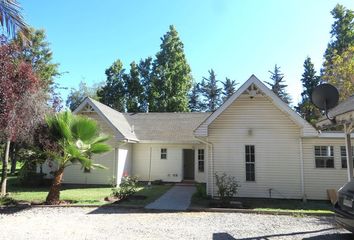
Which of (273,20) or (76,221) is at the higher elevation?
(273,20)

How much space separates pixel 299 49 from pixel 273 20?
6973mm

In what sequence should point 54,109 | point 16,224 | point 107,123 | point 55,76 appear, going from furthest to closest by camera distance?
1. point 55,76
2. point 107,123
3. point 54,109
4. point 16,224

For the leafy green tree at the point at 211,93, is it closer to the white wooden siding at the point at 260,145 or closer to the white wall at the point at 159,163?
the white wall at the point at 159,163

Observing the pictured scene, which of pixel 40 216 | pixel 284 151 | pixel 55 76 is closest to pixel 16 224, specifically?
pixel 40 216

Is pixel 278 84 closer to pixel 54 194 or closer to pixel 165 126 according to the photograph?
pixel 165 126

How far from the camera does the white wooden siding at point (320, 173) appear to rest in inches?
562

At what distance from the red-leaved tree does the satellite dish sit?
9.50 m

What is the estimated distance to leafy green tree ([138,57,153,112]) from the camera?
42844 mm

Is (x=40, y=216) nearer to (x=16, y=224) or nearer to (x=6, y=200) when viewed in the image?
(x=16, y=224)

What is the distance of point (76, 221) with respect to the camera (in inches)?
368

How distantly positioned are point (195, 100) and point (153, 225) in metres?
47.9

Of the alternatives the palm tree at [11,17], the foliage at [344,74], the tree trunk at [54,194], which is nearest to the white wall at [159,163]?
the tree trunk at [54,194]

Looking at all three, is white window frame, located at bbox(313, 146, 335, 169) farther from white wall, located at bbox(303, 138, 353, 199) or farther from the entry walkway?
the entry walkway

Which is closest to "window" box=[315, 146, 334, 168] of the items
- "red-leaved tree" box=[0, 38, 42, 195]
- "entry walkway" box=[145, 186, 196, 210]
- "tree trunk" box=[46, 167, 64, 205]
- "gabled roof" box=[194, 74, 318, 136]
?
"gabled roof" box=[194, 74, 318, 136]
